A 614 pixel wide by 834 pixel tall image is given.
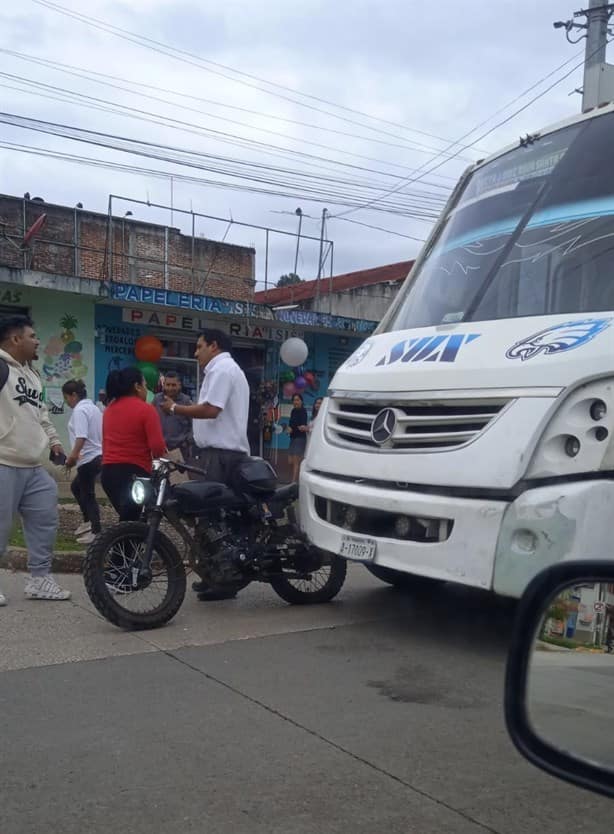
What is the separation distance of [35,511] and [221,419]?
1.42 meters

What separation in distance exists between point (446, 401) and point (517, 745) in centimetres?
294

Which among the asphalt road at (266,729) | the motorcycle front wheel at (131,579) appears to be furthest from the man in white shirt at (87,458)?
the motorcycle front wheel at (131,579)

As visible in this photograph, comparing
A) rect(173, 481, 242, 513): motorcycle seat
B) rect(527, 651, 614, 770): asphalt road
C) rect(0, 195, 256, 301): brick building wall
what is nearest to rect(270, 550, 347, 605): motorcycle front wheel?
rect(173, 481, 242, 513): motorcycle seat

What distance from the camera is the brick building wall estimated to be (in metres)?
23.2

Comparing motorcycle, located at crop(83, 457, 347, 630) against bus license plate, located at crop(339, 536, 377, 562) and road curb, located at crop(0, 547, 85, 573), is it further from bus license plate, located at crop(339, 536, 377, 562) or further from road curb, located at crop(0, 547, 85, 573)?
road curb, located at crop(0, 547, 85, 573)

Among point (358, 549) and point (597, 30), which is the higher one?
point (597, 30)

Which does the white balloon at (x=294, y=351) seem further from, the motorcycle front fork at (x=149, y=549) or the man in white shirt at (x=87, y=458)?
the motorcycle front fork at (x=149, y=549)

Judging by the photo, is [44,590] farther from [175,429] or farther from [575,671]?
[575,671]

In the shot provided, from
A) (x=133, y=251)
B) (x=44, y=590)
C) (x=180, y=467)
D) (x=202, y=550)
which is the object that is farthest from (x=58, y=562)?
(x=133, y=251)

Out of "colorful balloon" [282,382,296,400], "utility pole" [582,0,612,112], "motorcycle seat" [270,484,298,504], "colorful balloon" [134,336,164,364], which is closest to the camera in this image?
"motorcycle seat" [270,484,298,504]

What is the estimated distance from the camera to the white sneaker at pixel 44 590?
21.1ft

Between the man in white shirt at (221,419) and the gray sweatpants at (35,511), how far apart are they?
103 centimetres

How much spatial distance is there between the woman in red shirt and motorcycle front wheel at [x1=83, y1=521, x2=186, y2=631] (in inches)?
38.5

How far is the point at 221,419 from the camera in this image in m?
6.49
